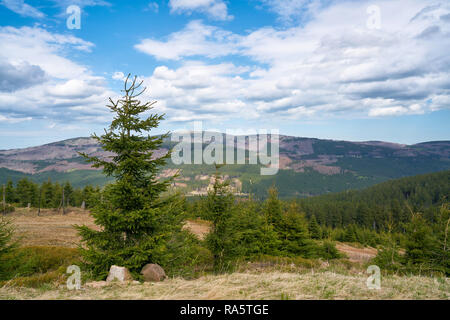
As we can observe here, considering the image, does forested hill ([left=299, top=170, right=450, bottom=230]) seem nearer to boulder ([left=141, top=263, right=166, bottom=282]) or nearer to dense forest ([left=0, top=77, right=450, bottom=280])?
dense forest ([left=0, top=77, right=450, bottom=280])

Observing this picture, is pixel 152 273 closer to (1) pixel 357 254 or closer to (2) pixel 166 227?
(2) pixel 166 227

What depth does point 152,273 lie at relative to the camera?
845 centimetres

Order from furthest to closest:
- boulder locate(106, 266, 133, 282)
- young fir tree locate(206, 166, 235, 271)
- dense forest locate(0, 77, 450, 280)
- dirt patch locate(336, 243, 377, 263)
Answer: dirt patch locate(336, 243, 377, 263), young fir tree locate(206, 166, 235, 271), dense forest locate(0, 77, 450, 280), boulder locate(106, 266, 133, 282)

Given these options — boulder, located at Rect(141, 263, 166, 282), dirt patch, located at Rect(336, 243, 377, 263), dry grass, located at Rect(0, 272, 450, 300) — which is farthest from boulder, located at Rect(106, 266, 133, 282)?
dirt patch, located at Rect(336, 243, 377, 263)

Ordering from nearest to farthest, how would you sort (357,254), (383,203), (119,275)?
(119,275) → (357,254) → (383,203)

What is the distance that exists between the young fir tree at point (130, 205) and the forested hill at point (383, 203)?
73123 mm

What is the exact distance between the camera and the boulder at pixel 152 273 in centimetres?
834

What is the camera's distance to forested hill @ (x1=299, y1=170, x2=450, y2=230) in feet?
333

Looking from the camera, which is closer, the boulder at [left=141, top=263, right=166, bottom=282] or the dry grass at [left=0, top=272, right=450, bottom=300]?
the dry grass at [left=0, top=272, right=450, bottom=300]

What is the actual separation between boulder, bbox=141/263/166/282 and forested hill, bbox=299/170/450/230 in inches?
2907

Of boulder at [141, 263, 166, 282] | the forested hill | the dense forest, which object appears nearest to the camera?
boulder at [141, 263, 166, 282]

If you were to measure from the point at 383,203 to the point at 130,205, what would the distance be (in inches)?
6460

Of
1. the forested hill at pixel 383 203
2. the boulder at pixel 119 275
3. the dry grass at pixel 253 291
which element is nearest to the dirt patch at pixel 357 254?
the forested hill at pixel 383 203

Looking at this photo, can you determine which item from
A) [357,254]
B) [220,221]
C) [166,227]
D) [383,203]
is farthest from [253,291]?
[383,203]
